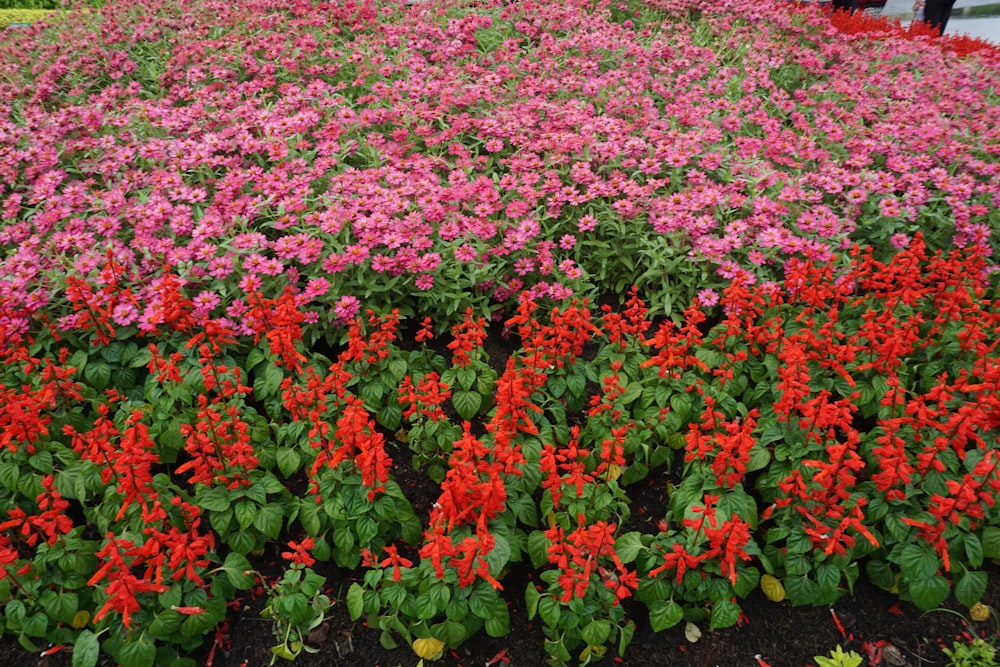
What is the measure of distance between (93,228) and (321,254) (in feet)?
5.14

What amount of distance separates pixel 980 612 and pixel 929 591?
407 mm

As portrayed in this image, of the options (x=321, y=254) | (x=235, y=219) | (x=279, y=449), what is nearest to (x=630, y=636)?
(x=279, y=449)

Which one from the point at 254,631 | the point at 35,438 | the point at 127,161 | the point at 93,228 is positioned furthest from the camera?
the point at 127,161

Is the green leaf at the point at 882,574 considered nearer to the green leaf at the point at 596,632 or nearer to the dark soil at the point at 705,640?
the dark soil at the point at 705,640

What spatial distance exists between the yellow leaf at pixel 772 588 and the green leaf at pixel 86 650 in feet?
8.49

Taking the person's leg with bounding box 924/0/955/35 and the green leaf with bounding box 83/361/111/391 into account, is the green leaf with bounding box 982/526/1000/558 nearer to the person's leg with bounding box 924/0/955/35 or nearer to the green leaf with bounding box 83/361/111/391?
the green leaf with bounding box 83/361/111/391

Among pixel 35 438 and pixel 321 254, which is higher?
pixel 321 254

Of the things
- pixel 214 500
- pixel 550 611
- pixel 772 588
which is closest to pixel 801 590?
pixel 772 588

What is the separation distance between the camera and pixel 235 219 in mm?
4008

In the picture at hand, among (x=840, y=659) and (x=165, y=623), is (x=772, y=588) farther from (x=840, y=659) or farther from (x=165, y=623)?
(x=165, y=623)

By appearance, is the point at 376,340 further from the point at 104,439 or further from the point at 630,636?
the point at 630,636

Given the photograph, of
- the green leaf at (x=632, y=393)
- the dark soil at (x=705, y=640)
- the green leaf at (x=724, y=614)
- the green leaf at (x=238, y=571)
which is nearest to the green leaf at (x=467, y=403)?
the green leaf at (x=632, y=393)

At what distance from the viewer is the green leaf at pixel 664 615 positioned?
8.37 feet

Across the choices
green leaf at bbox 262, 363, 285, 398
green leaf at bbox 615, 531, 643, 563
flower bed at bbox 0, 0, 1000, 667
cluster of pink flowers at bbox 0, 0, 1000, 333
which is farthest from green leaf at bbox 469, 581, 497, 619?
cluster of pink flowers at bbox 0, 0, 1000, 333
